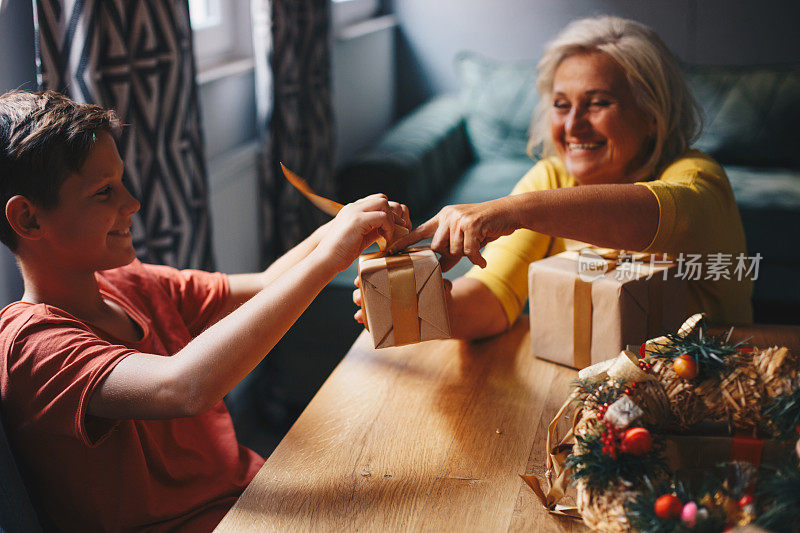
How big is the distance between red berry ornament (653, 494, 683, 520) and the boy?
0.51 meters

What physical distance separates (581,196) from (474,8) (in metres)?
3.13

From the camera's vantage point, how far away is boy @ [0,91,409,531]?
91cm

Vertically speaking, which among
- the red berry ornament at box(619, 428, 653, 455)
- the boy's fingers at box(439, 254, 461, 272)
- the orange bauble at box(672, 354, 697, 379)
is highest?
the boy's fingers at box(439, 254, 461, 272)

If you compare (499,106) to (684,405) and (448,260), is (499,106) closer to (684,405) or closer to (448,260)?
(448,260)

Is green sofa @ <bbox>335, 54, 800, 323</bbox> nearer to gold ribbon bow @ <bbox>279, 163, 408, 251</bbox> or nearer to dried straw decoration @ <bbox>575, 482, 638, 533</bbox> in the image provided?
gold ribbon bow @ <bbox>279, 163, 408, 251</bbox>

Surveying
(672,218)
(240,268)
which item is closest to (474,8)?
(240,268)

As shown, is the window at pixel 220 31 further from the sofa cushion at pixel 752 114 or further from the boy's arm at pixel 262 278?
the sofa cushion at pixel 752 114

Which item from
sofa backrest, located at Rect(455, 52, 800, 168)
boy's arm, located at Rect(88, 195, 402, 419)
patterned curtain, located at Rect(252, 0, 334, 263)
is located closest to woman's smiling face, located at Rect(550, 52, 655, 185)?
boy's arm, located at Rect(88, 195, 402, 419)

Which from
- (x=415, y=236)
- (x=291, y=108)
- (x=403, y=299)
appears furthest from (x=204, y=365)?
(x=291, y=108)

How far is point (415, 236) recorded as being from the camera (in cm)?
112

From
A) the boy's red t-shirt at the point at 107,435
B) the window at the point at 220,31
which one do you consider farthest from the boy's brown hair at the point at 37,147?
the window at the point at 220,31

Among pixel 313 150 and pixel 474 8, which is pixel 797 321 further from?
pixel 474 8

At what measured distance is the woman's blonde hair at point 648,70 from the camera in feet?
4.73

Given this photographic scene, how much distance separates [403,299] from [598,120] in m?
0.69
